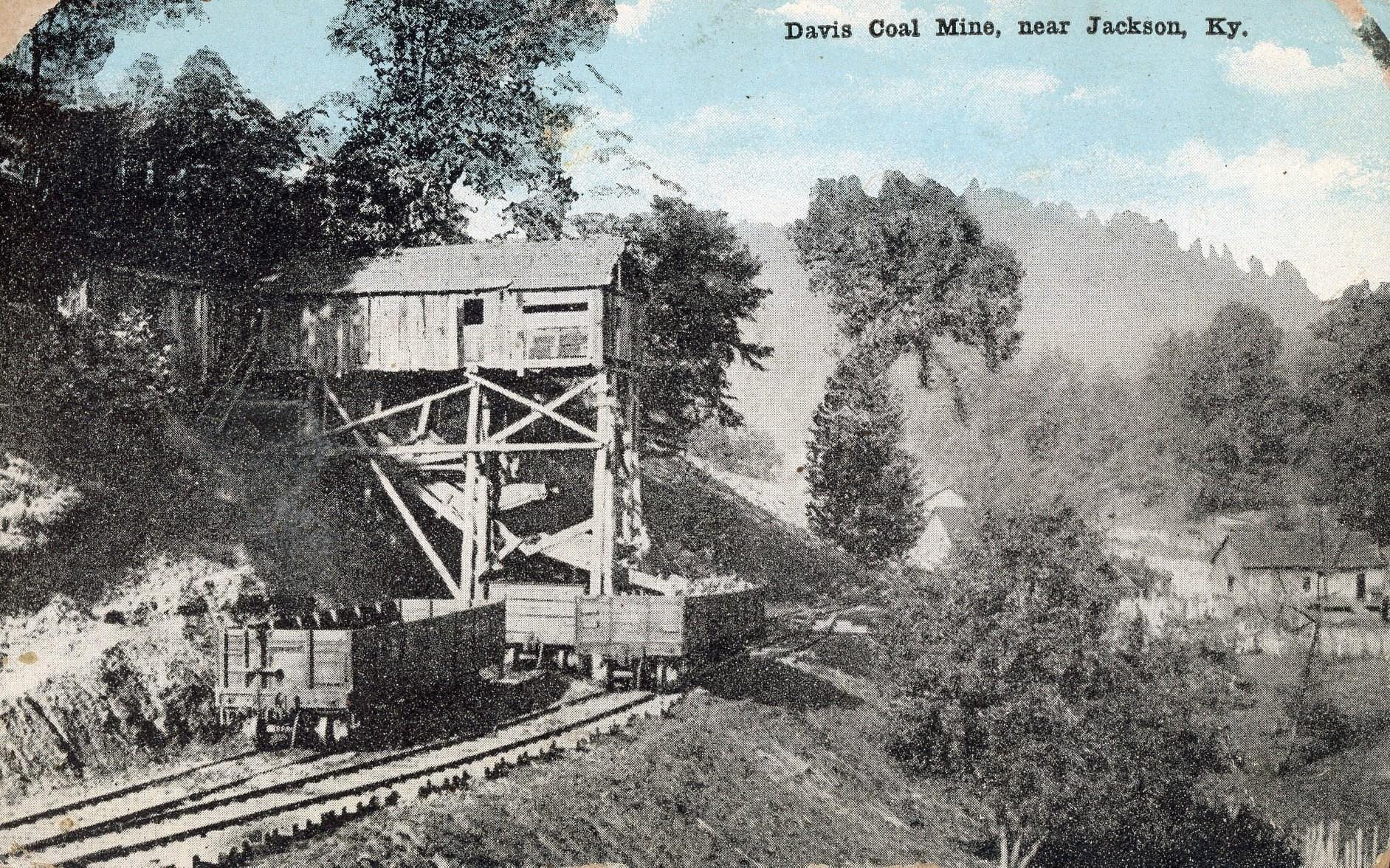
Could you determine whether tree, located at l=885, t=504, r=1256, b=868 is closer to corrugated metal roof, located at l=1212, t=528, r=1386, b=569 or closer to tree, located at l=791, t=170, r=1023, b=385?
corrugated metal roof, located at l=1212, t=528, r=1386, b=569

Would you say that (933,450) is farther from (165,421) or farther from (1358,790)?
(165,421)

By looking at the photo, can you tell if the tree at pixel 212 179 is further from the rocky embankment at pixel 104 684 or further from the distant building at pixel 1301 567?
the distant building at pixel 1301 567

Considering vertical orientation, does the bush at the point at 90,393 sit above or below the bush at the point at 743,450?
above

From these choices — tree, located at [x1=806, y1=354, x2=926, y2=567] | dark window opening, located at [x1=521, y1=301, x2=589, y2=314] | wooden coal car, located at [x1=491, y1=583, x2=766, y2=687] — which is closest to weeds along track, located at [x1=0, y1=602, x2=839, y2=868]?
wooden coal car, located at [x1=491, y1=583, x2=766, y2=687]

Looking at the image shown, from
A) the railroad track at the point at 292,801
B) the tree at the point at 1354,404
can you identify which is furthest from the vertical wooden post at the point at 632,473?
the tree at the point at 1354,404

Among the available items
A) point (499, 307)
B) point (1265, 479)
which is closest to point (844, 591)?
point (1265, 479)

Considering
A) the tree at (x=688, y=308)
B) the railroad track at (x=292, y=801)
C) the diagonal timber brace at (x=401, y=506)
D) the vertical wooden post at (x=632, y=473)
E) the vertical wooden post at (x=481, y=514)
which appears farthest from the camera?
the tree at (x=688, y=308)

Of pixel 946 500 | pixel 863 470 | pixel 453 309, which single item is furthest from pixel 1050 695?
pixel 946 500
